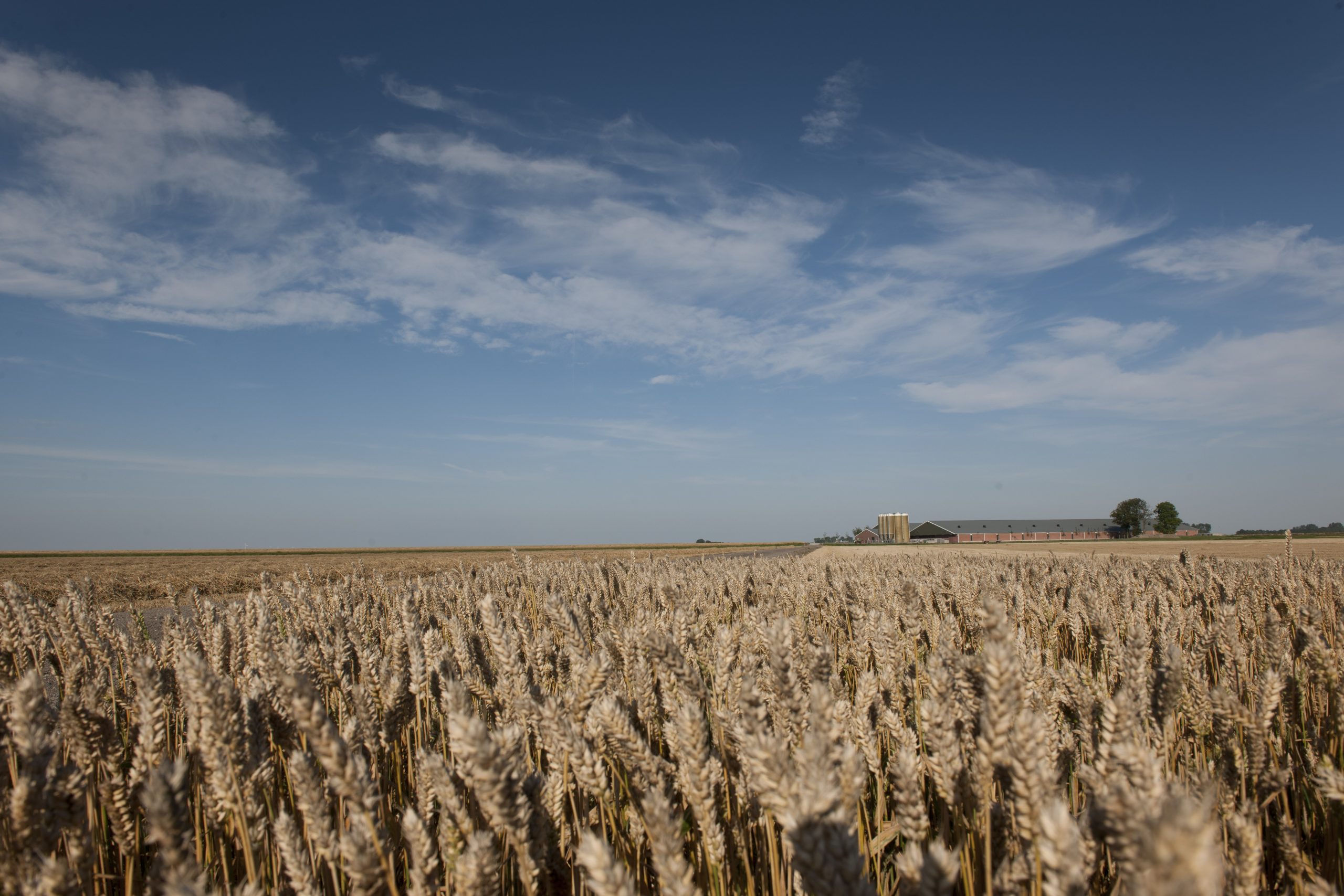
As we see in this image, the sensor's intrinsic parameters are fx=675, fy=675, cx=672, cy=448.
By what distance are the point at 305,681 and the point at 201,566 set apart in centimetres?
2966

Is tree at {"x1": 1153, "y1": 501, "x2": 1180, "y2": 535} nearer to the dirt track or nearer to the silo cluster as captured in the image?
the silo cluster

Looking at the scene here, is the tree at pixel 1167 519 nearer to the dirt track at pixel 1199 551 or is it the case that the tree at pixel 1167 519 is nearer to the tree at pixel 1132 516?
the tree at pixel 1132 516

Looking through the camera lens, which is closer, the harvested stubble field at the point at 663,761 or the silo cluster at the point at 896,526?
the harvested stubble field at the point at 663,761

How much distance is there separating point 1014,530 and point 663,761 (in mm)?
130628

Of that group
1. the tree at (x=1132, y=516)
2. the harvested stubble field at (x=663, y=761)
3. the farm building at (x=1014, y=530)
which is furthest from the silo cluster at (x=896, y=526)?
the harvested stubble field at (x=663, y=761)

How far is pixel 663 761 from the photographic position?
6.74 feet

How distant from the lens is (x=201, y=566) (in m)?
25.6

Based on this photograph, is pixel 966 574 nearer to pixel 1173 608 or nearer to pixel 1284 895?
pixel 1173 608

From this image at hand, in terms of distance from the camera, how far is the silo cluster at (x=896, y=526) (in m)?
91.1

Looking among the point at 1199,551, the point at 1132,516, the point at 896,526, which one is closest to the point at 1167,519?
the point at 1132,516

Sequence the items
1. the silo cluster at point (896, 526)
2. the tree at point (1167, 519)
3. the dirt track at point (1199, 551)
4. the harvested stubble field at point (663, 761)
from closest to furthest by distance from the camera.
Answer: the harvested stubble field at point (663, 761)
the dirt track at point (1199, 551)
the silo cluster at point (896, 526)
the tree at point (1167, 519)

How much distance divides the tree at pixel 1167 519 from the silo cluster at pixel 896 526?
51755 mm

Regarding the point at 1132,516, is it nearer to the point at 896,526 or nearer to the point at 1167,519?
the point at 1167,519

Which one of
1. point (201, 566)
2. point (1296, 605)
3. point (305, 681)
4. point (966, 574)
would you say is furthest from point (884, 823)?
point (201, 566)
